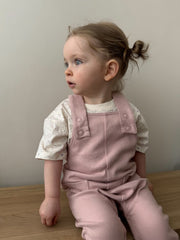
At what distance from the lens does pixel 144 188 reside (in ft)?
2.89

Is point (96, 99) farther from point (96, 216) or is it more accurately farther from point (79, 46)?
point (96, 216)

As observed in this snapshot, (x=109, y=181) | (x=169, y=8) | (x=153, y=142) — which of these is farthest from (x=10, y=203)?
(x=169, y=8)

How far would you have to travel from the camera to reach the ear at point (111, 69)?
81cm

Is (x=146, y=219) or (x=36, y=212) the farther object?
(x=36, y=212)

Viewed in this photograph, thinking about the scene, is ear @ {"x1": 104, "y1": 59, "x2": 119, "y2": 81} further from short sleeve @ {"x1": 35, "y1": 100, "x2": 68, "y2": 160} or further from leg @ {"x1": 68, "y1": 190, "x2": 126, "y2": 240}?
leg @ {"x1": 68, "y1": 190, "x2": 126, "y2": 240}

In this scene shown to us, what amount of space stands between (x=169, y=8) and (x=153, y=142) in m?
0.53

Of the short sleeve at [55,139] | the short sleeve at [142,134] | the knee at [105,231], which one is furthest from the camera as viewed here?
the short sleeve at [142,134]

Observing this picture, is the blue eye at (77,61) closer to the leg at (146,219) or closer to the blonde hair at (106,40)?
the blonde hair at (106,40)

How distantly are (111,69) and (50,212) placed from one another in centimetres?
43

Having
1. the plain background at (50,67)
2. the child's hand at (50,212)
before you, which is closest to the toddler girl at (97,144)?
the child's hand at (50,212)

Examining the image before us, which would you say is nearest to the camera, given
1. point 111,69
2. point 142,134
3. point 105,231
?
point 105,231

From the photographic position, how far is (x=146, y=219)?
2.53 ft

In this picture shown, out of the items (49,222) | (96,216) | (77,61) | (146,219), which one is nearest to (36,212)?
(49,222)

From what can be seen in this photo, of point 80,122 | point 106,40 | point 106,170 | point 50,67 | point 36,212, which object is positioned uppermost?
point 106,40
